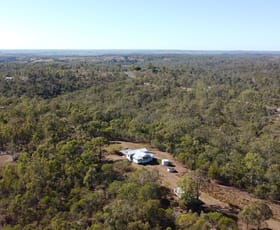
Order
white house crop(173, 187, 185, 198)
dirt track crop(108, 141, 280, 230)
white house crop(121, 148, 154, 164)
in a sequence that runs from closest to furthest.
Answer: white house crop(173, 187, 185, 198) → dirt track crop(108, 141, 280, 230) → white house crop(121, 148, 154, 164)

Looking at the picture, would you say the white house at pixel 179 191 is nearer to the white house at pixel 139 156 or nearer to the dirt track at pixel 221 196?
the dirt track at pixel 221 196

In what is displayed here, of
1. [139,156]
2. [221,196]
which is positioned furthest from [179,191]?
[139,156]

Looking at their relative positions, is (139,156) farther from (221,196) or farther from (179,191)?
(221,196)

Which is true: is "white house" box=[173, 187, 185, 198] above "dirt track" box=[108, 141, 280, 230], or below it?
above

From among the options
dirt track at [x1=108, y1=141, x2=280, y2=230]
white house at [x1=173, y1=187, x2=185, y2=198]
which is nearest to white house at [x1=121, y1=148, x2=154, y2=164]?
dirt track at [x1=108, y1=141, x2=280, y2=230]

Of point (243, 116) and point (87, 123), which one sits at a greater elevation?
point (87, 123)

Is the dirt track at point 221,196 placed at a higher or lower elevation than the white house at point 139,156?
lower

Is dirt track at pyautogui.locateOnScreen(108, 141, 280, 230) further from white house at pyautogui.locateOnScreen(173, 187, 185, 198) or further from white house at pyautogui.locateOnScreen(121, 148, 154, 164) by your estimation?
white house at pyautogui.locateOnScreen(173, 187, 185, 198)

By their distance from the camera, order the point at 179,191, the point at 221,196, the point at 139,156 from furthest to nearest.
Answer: the point at 139,156, the point at 221,196, the point at 179,191

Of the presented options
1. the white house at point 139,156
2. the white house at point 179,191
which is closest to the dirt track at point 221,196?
the white house at point 139,156

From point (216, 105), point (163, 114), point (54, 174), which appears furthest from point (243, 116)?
point (54, 174)

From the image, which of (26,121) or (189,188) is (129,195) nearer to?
(189,188)
